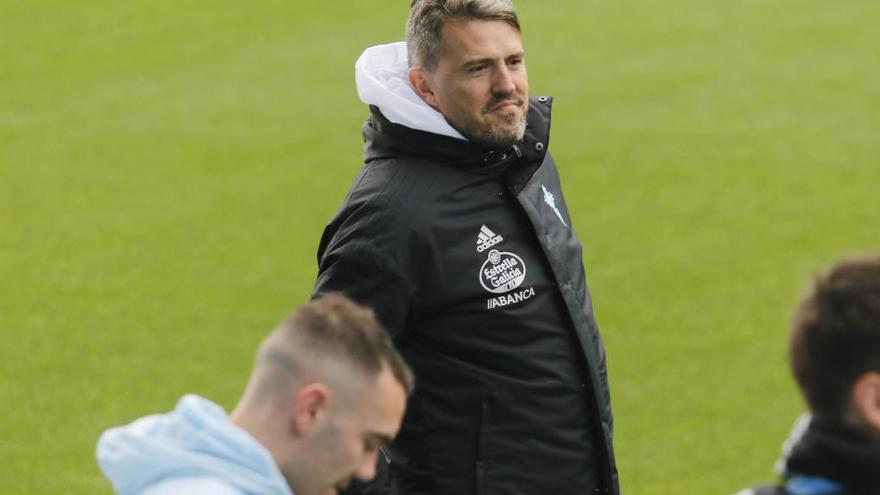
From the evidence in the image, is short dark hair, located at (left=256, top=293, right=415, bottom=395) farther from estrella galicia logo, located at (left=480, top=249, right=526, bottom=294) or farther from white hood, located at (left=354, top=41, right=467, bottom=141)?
white hood, located at (left=354, top=41, right=467, bottom=141)

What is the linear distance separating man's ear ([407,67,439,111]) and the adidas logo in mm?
365

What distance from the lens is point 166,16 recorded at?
1645cm

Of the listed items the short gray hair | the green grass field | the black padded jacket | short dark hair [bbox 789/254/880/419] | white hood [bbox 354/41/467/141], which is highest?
the short gray hair

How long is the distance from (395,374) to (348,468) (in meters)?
0.20

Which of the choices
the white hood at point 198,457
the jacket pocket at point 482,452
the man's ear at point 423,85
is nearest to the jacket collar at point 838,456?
the white hood at point 198,457

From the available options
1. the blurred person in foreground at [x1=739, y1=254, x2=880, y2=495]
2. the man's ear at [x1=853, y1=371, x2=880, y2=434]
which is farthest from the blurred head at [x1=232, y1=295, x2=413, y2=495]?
the man's ear at [x1=853, y1=371, x2=880, y2=434]

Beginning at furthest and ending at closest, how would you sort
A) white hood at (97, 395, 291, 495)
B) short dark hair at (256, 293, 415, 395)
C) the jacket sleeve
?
1. the jacket sleeve
2. short dark hair at (256, 293, 415, 395)
3. white hood at (97, 395, 291, 495)

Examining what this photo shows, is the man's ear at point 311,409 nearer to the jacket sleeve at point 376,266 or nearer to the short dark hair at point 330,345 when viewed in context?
the short dark hair at point 330,345

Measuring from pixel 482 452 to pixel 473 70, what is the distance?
1.02 meters

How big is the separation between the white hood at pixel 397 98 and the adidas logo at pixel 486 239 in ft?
0.83

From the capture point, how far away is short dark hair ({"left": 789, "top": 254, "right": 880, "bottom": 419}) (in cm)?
281

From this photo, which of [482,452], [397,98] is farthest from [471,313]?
[397,98]

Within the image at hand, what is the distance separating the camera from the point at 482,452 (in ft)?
14.6

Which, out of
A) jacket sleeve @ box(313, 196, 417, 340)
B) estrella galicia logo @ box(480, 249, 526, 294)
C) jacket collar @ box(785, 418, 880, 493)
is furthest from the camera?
estrella galicia logo @ box(480, 249, 526, 294)
